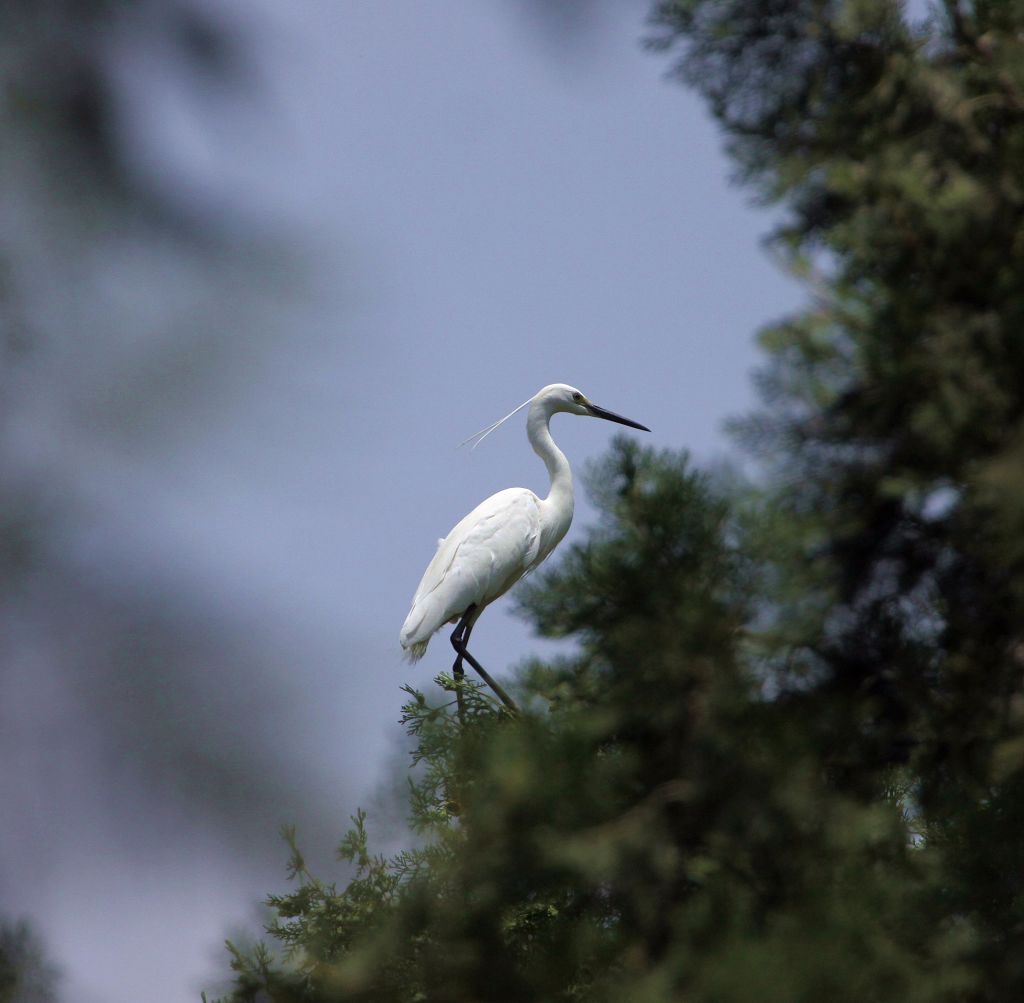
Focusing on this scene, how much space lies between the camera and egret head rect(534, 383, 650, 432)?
6586mm

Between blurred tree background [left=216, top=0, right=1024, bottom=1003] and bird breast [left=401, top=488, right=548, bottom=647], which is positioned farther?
bird breast [left=401, top=488, right=548, bottom=647]

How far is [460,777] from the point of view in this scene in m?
2.63

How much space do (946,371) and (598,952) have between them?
118 cm

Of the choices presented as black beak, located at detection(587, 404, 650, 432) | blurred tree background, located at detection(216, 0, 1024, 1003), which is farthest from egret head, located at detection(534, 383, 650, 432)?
blurred tree background, located at detection(216, 0, 1024, 1003)

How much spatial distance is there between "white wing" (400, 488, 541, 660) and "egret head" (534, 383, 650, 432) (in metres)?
0.66

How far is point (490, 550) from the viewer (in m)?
5.93

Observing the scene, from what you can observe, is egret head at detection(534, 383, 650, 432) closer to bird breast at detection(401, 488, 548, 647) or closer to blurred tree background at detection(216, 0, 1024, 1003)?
bird breast at detection(401, 488, 548, 647)

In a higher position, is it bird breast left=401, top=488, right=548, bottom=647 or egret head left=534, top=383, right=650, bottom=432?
egret head left=534, top=383, right=650, bottom=432


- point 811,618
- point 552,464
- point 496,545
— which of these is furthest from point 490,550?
point 811,618

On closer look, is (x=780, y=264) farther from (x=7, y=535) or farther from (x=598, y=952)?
(x=7, y=535)

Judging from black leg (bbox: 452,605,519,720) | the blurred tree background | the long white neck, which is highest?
the long white neck

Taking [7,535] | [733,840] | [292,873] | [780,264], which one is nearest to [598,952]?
[733,840]

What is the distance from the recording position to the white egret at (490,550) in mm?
5816

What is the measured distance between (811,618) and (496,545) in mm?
4019
